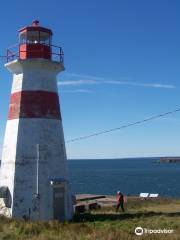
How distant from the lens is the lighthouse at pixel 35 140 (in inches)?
711

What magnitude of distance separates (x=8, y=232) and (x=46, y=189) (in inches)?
141

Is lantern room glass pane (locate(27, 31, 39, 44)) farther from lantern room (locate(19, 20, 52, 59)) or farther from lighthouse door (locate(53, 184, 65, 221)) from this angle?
lighthouse door (locate(53, 184, 65, 221))

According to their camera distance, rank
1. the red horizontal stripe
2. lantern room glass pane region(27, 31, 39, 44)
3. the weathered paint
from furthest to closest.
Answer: lantern room glass pane region(27, 31, 39, 44) → the red horizontal stripe → the weathered paint

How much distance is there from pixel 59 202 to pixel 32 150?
2.33 m

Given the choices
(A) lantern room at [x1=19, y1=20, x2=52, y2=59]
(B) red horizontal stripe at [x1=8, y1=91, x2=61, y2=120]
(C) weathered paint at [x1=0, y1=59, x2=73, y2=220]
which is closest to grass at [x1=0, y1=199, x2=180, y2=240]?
(C) weathered paint at [x1=0, y1=59, x2=73, y2=220]

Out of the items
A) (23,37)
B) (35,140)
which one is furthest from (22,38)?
(35,140)

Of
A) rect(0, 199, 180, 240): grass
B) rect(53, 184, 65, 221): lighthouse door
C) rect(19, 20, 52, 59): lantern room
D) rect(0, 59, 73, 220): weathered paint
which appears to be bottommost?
rect(0, 199, 180, 240): grass

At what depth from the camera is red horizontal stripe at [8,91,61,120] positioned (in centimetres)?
1861

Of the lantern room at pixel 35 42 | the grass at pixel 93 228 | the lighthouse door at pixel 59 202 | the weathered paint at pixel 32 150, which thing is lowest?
the grass at pixel 93 228

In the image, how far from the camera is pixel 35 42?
19.1 metres

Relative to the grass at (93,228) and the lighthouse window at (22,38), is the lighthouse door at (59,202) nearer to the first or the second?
the grass at (93,228)

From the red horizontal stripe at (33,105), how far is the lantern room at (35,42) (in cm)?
154

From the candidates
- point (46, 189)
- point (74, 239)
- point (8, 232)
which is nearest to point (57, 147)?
point (46, 189)

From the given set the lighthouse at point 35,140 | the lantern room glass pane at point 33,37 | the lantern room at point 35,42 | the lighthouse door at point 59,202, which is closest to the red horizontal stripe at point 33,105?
the lighthouse at point 35,140
